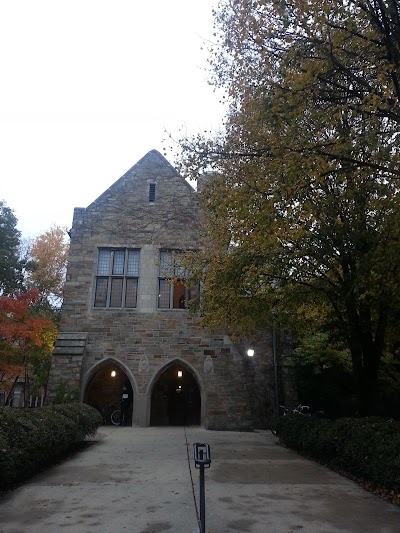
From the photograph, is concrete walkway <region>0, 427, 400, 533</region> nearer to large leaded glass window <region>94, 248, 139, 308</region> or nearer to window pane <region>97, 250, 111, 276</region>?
large leaded glass window <region>94, 248, 139, 308</region>

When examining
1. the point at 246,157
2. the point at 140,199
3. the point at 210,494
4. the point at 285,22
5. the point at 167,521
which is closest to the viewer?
the point at 167,521

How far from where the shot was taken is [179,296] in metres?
17.0

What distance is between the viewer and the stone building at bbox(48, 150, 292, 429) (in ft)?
51.5

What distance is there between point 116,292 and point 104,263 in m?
1.27

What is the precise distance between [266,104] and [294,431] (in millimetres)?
7557

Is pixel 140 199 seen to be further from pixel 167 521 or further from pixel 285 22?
pixel 167 521

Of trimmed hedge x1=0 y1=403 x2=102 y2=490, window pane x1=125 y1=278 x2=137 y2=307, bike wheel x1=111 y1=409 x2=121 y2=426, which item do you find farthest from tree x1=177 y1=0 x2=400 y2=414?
bike wheel x1=111 y1=409 x2=121 y2=426

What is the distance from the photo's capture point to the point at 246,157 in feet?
28.9

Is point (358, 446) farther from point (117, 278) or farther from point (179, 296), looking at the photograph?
point (117, 278)

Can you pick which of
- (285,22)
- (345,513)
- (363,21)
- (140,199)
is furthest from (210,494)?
(140,199)

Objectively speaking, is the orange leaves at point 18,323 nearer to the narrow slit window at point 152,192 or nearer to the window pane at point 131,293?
the window pane at point 131,293

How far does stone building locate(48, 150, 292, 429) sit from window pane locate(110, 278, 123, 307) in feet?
0.13

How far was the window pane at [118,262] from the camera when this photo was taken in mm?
17109

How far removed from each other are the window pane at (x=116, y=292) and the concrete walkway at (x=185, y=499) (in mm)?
7935
